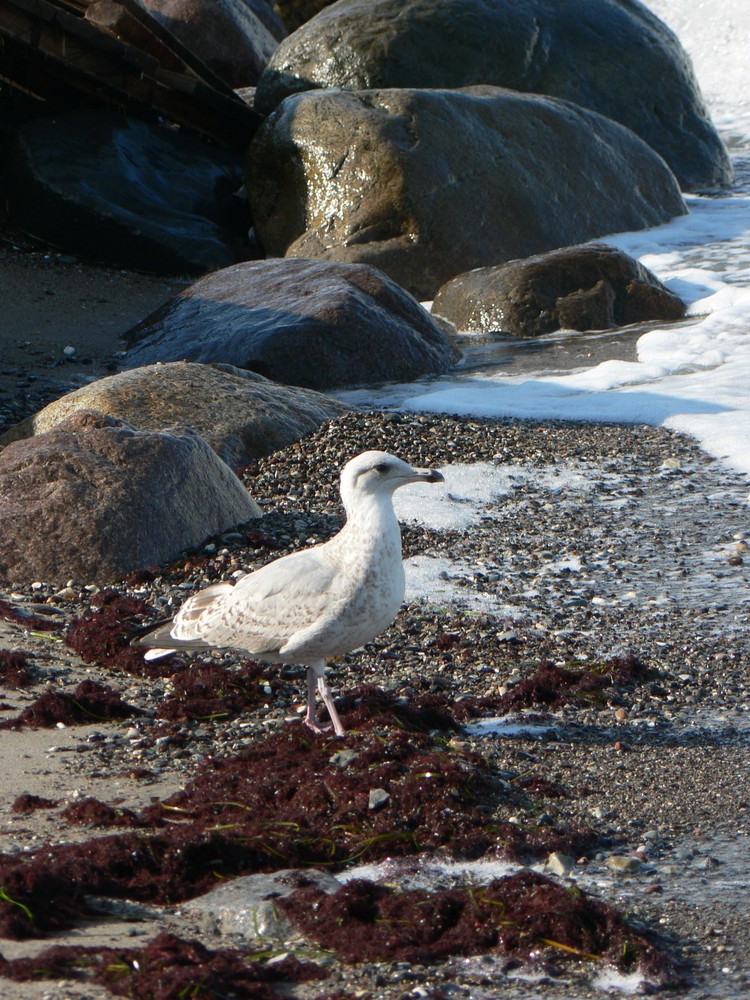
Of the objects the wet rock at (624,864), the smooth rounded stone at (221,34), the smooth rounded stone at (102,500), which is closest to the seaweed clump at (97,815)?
the wet rock at (624,864)

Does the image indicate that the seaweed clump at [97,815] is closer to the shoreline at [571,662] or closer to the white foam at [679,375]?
the shoreline at [571,662]

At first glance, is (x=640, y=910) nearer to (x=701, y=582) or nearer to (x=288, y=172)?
(x=701, y=582)

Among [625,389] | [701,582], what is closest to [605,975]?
[701,582]

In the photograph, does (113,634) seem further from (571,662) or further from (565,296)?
(565,296)

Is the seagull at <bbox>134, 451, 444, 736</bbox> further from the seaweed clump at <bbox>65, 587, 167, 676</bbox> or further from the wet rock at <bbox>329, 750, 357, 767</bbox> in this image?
the seaweed clump at <bbox>65, 587, 167, 676</bbox>

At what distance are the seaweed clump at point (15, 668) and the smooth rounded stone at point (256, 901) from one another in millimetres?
1847

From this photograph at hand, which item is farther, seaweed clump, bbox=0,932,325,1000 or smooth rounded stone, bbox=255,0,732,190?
smooth rounded stone, bbox=255,0,732,190

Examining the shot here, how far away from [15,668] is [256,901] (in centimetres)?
210

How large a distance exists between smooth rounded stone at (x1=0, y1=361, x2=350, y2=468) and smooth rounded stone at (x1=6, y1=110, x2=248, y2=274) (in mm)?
5178

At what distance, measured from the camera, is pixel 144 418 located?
7.81 metres

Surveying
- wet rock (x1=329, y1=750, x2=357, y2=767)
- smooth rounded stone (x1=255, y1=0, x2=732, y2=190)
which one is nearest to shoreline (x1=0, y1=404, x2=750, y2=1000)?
wet rock (x1=329, y1=750, x2=357, y2=767)

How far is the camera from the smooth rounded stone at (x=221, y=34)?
17703 millimetres

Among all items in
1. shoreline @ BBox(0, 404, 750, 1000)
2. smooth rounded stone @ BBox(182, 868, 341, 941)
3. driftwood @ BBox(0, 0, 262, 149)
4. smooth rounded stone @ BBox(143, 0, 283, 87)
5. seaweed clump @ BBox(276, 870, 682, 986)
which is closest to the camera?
seaweed clump @ BBox(276, 870, 682, 986)

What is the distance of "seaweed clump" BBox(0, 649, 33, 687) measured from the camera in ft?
16.8
